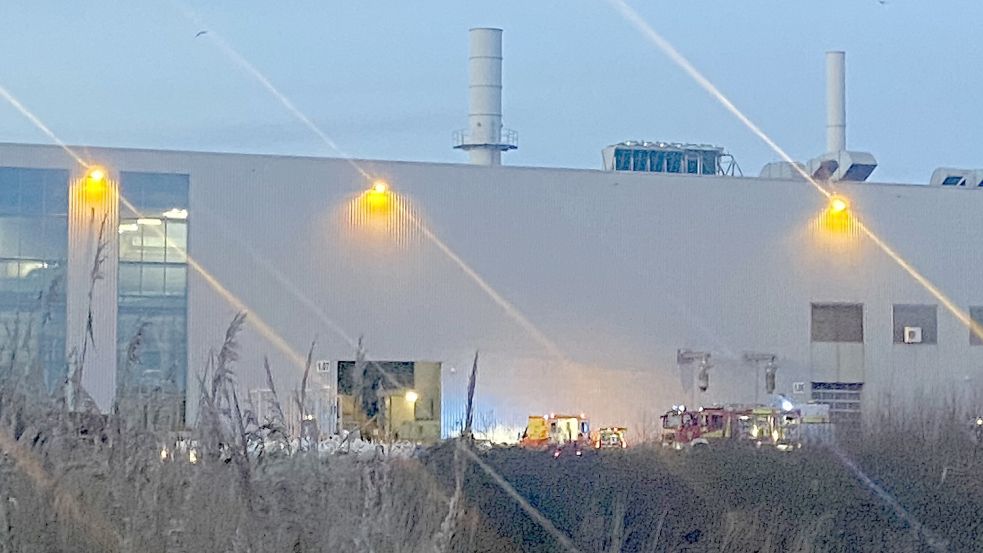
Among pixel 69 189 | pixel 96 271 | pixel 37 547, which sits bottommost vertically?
pixel 37 547

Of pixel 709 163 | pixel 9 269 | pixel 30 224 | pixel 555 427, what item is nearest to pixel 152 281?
pixel 30 224

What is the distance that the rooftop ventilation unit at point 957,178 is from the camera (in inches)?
1966

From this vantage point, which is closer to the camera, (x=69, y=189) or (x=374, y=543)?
(x=374, y=543)

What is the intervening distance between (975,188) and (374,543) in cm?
4214

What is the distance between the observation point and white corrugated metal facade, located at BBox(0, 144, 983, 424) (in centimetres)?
4066

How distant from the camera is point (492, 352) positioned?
42.2m

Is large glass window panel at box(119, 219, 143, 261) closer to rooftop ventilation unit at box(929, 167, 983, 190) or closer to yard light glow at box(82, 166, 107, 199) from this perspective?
yard light glow at box(82, 166, 107, 199)

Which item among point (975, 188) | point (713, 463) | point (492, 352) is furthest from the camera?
point (975, 188)

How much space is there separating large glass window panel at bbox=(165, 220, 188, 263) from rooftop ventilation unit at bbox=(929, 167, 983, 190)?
75.7 feet

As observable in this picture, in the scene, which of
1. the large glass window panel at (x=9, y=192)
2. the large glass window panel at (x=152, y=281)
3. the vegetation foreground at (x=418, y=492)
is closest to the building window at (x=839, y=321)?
the large glass window panel at (x=152, y=281)

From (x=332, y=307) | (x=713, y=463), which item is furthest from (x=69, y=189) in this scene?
(x=713, y=463)

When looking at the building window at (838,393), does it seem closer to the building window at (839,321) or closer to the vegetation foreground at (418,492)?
the building window at (839,321)

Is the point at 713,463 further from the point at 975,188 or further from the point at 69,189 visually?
the point at 975,188

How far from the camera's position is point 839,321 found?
149 ft
